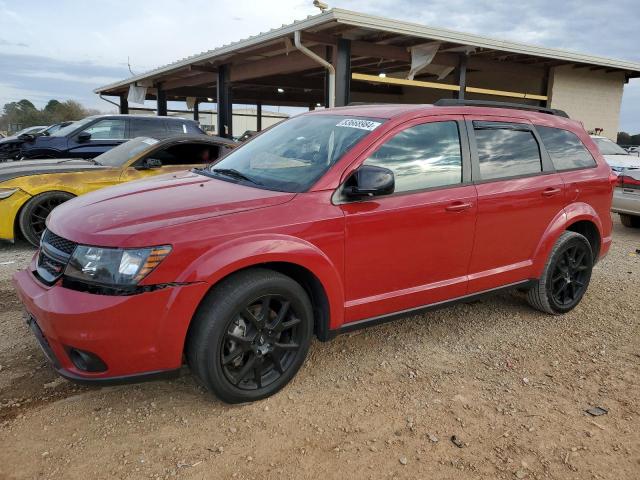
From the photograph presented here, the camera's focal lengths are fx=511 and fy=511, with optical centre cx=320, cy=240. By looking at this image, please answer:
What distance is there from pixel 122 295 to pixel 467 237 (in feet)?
7.62

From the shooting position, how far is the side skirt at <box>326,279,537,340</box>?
3.23 m

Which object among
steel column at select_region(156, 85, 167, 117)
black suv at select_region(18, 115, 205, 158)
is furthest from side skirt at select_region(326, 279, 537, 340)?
steel column at select_region(156, 85, 167, 117)

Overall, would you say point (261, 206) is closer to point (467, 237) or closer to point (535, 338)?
point (467, 237)

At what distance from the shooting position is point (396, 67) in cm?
1538

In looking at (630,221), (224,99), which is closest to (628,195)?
(630,221)

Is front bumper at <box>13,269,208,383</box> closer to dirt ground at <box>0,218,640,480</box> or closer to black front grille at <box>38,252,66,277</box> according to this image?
black front grille at <box>38,252,66,277</box>

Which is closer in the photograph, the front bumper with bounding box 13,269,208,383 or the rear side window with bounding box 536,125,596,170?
the front bumper with bounding box 13,269,208,383

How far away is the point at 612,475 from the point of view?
2.44 meters

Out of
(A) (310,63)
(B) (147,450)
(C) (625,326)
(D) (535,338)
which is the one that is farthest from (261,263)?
(A) (310,63)

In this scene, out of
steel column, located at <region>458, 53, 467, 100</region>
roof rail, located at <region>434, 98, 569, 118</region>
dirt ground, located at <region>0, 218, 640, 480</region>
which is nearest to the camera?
dirt ground, located at <region>0, 218, 640, 480</region>

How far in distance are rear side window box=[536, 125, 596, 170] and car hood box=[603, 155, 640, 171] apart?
7.24m

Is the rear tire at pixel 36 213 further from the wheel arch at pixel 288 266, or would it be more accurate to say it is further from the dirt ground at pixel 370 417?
the wheel arch at pixel 288 266

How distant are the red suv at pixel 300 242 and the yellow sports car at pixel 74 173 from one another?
124 inches

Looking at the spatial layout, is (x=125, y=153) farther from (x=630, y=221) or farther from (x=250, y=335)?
(x=630, y=221)
